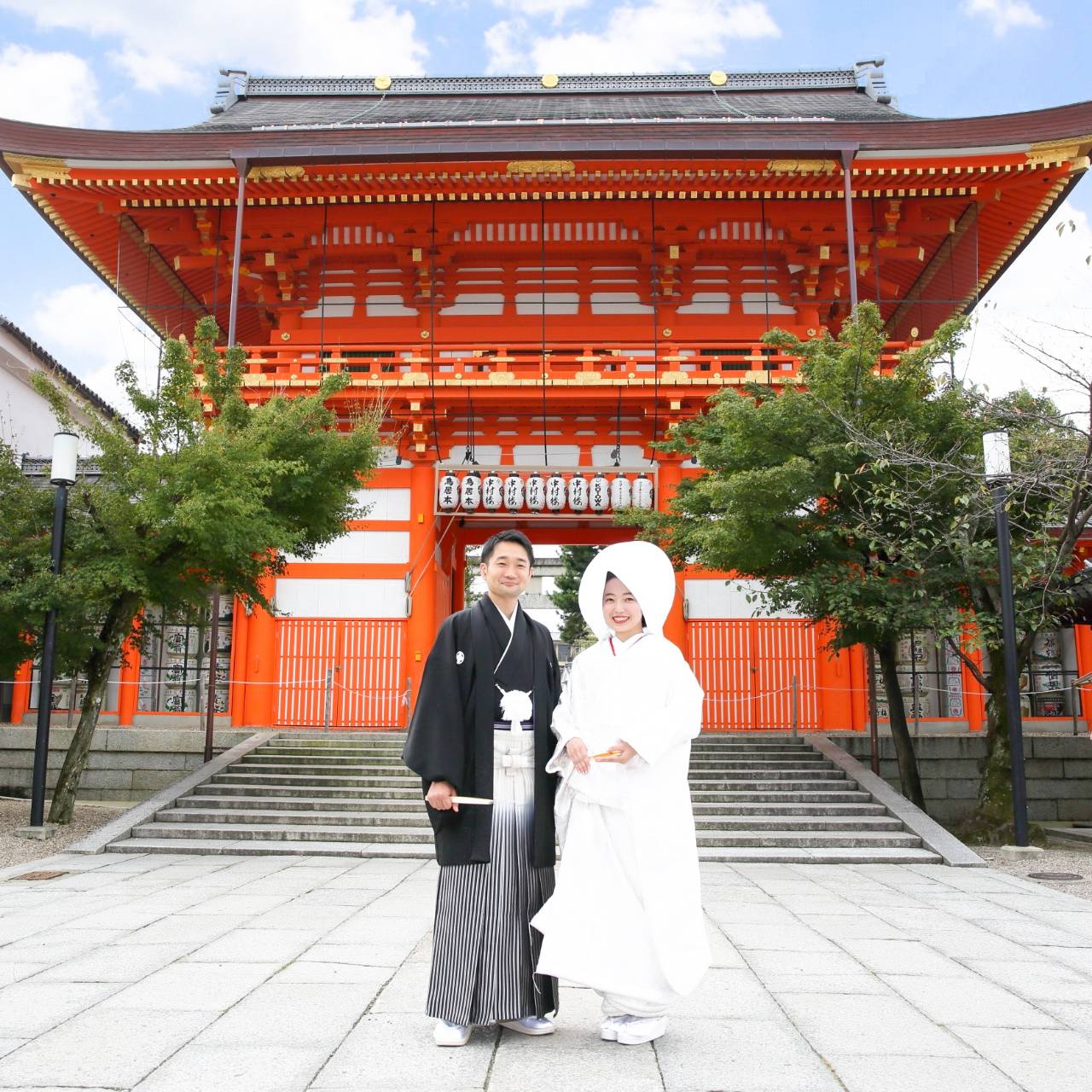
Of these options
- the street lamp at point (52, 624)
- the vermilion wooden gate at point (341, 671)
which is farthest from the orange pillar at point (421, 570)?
the street lamp at point (52, 624)

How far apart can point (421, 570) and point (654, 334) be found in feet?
14.4

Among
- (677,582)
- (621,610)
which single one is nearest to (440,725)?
(621,610)

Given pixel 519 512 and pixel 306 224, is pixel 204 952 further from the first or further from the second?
pixel 306 224

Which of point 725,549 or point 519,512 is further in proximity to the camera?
point 519,512

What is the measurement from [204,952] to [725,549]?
5.61 meters

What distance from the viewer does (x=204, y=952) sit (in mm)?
4051

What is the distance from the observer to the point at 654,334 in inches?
504

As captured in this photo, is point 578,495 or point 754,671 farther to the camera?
point 578,495

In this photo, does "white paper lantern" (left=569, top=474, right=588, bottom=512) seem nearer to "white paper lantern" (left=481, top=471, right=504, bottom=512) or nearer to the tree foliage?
"white paper lantern" (left=481, top=471, right=504, bottom=512)

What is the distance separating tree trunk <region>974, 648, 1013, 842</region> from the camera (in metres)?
8.40

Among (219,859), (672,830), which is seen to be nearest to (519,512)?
(219,859)

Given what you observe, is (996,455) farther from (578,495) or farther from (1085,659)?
(578,495)

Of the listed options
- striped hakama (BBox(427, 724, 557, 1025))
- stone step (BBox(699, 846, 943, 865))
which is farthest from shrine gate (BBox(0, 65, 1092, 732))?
striped hakama (BBox(427, 724, 557, 1025))

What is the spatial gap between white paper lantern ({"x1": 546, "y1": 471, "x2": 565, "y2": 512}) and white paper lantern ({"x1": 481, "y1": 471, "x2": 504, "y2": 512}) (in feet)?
1.97
